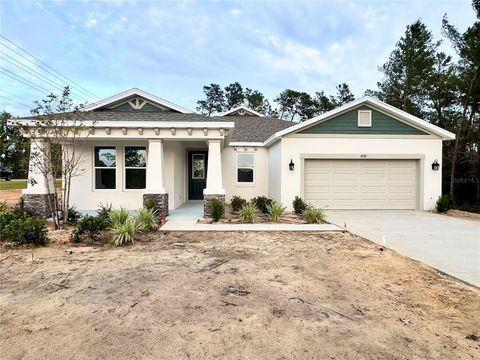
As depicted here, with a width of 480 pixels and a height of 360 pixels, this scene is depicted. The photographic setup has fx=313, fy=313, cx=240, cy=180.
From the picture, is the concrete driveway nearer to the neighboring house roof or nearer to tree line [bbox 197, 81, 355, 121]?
the neighboring house roof

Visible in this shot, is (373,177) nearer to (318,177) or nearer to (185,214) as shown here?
(318,177)

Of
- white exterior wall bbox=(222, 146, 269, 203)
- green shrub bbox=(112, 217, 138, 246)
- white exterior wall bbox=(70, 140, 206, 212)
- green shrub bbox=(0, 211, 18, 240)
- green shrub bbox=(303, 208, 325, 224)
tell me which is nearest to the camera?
green shrub bbox=(112, 217, 138, 246)

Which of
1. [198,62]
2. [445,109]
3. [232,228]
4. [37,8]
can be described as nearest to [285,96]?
[198,62]

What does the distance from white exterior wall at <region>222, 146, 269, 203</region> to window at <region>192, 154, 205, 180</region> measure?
3.48 feet

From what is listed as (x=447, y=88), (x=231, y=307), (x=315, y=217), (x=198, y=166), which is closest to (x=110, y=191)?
(x=198, y=166)

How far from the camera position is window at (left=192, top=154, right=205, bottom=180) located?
51.4ft

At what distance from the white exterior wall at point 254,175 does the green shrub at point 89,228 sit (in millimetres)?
8836

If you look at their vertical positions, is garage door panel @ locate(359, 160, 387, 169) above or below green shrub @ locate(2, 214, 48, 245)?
above

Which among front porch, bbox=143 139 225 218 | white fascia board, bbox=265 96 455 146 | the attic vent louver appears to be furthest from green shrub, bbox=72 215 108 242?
white fascia board, bbox=265 96 455 146

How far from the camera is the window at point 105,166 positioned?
1205cm

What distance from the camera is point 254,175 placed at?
52.7 feet

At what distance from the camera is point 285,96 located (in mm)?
40125

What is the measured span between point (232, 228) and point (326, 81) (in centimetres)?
3415

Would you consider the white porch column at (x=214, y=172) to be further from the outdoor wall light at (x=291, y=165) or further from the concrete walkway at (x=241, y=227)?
the outdoor wall light at (x=291, y=165)
